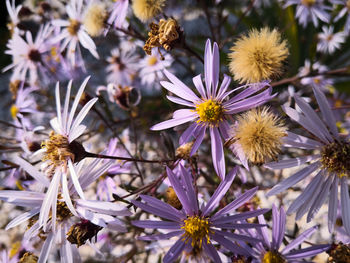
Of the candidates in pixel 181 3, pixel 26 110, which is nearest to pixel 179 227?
pixel 26 110

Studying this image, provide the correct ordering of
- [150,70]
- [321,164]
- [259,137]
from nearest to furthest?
1. [259,137]
2. [321,164]
3. [150,70]

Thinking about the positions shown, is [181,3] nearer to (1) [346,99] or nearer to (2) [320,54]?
(2) [320,54]

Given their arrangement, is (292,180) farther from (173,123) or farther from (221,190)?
(173,123)

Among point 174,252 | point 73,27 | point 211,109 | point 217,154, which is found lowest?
point 174,252

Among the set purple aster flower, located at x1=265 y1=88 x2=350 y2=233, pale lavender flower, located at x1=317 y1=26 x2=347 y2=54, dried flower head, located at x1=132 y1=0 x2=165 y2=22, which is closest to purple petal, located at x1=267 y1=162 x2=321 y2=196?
purple aster flower, located at x1=265 y1=88 x2=350 y2=233

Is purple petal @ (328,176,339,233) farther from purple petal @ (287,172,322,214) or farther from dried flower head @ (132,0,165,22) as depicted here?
dried flower head @ (132,0,165,22)

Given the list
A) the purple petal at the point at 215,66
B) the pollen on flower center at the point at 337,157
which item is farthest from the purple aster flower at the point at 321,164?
the purple petal at the point at 215,66

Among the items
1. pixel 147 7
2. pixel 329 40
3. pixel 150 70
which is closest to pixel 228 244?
pixel 147 7
